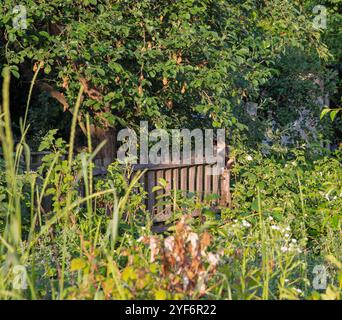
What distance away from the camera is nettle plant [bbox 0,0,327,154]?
7723 millimetres

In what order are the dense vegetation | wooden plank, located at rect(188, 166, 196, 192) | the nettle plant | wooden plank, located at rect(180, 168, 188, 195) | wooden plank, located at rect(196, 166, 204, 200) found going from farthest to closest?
wooden plank, located at rect(196, 166, 204, 200) < wooden plank, located at rect(188, 166, 196, 192) < wooden plank, located at rect(180, 168, 188, 195) < the nettle plant < the dense vegetation

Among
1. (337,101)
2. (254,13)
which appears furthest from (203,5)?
(337,101)

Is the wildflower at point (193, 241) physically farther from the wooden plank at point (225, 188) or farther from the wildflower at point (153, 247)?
the wooden plank at point (225, 188)

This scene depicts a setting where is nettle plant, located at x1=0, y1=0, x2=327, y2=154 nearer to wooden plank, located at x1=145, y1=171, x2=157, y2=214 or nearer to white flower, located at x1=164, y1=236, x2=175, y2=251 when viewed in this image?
wooden plank, located at x1=145, y1=171, x2=157, y2=214

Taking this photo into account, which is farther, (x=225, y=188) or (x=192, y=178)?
(x=225, y=188)

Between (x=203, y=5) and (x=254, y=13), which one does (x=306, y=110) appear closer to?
(x=254, y=13)

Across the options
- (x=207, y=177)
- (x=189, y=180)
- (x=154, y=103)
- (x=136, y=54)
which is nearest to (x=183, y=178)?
(x=189, y=180)

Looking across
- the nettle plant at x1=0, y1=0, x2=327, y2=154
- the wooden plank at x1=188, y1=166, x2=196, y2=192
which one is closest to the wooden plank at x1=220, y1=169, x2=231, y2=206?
the wooden plank at x1=188, y1=166, x2=196, y2=192

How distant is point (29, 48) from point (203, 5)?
200 centimetres

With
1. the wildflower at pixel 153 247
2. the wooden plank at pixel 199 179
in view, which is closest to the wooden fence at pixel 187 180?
the wooden plank at pixel 199 179

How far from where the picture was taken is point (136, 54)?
7.86m

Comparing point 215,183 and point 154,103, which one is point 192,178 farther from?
point 154,103
